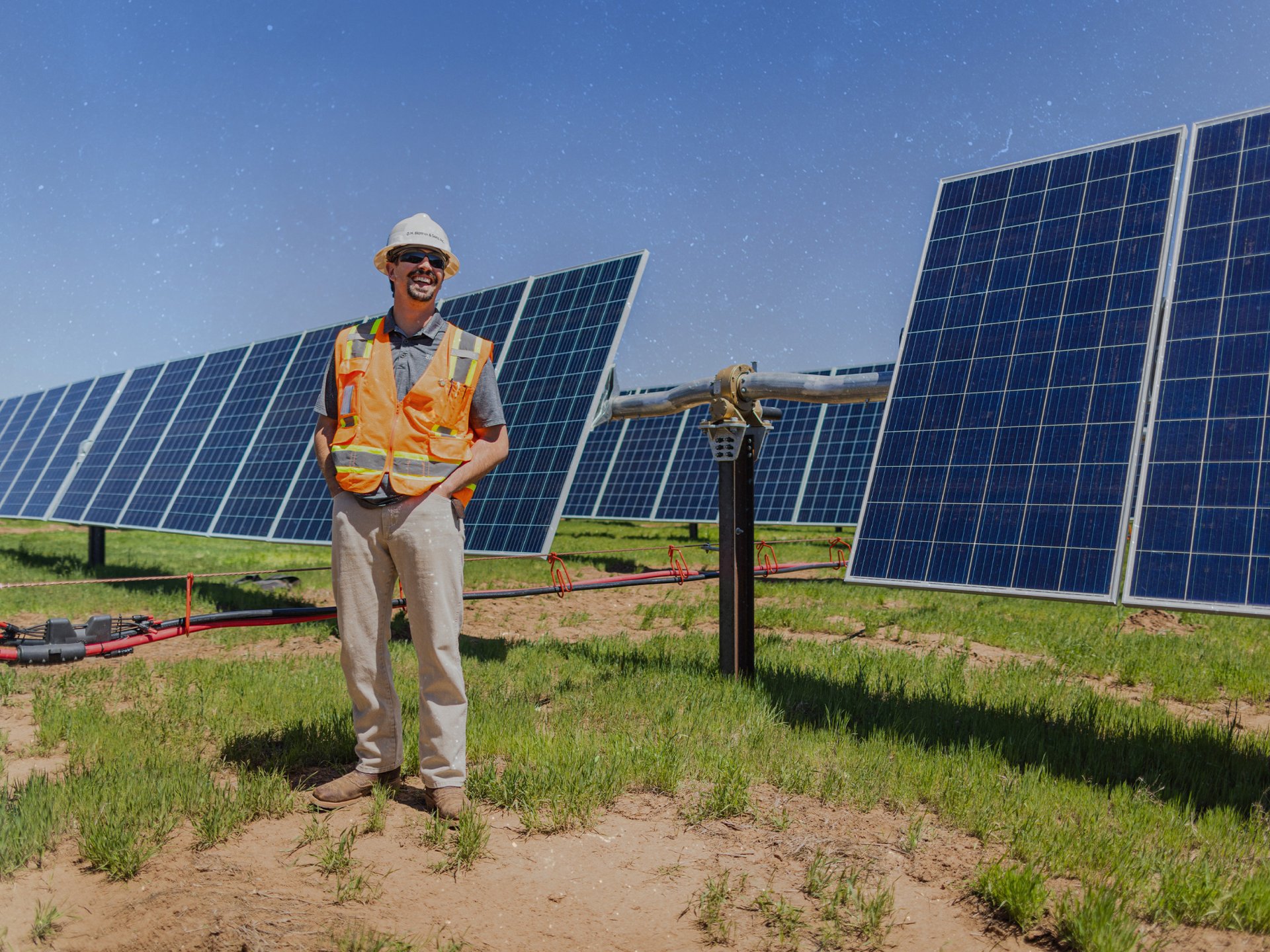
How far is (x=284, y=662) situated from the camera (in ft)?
27.7

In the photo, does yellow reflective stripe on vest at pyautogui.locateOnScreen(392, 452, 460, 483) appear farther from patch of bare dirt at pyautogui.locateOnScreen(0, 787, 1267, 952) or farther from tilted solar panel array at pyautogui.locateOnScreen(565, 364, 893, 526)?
tilted solar panel array at pyautogui.locateOnScreen(565, 364, 893, 526)

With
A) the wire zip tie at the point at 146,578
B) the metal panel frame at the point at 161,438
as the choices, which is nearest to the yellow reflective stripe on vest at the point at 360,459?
the wire zip tie at the point at 146,578

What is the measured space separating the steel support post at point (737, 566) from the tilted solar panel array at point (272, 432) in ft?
10.3

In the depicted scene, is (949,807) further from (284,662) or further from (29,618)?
(29,618)

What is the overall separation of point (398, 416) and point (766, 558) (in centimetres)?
1157

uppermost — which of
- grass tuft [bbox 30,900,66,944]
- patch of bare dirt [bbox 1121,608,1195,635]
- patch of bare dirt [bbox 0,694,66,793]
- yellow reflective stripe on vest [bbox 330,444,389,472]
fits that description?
patch of bare dirt [bbox 1121,608,1195,635]

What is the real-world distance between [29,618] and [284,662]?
5.26 meters

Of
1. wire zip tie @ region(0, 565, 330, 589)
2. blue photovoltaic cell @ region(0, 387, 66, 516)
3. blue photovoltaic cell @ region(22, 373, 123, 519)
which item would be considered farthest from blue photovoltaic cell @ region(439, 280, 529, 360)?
blue photovoltaic cell @ region(0, 387, 66, 516)

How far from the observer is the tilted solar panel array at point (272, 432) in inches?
440

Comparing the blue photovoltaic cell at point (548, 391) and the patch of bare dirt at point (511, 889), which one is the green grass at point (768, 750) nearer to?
the patch of bare dirt at point (511, 889)

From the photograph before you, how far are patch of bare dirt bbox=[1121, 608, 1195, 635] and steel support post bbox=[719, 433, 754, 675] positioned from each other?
23.7 feet

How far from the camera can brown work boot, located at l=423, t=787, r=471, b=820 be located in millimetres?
4262

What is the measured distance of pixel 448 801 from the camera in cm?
429

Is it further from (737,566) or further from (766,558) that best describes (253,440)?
(737,566)
